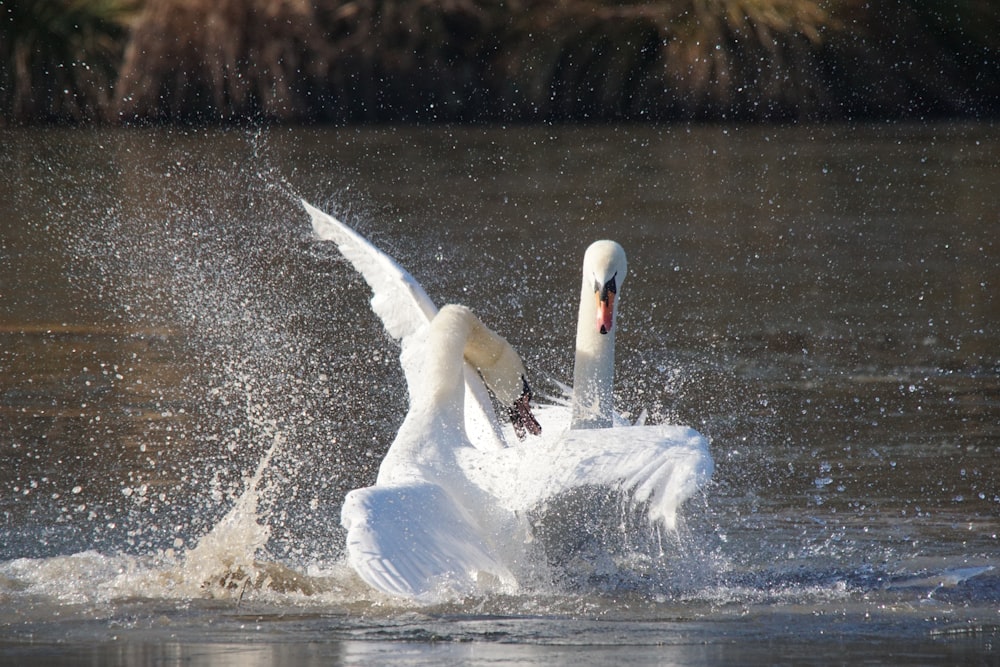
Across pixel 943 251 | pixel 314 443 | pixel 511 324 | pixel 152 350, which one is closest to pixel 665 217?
pixel 943 251

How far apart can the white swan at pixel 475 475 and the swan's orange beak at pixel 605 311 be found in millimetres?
16

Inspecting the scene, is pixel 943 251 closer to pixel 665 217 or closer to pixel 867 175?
pixel 665 217

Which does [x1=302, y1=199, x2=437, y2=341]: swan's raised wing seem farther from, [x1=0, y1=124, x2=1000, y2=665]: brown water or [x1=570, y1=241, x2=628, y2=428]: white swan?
[x1=570, y1=241, x2=628, y2=428]: white swan

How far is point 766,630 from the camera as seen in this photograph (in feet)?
18.4

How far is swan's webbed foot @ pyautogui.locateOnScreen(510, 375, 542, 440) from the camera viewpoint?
680 centimetres

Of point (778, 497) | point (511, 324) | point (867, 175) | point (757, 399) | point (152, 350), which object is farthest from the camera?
point (867, 175)

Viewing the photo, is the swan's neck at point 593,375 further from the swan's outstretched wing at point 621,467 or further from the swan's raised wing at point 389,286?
the swan's raised wing at point 389,286

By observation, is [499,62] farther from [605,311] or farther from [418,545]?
[418,545]

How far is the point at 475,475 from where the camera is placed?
6.12 metres

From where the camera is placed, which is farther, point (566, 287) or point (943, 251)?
point (943, 251)

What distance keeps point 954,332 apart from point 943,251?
3169mm

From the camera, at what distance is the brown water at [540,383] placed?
18.8ft

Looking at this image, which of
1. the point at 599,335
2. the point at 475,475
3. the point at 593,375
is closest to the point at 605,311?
the point at 599,335

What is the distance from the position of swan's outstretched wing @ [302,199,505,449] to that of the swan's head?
619 millimetres
